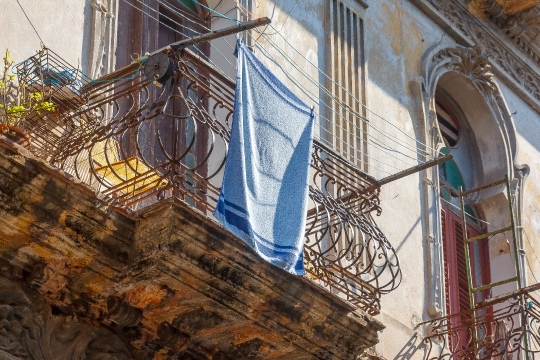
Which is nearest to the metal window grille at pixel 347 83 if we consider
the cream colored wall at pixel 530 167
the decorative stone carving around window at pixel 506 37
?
the decorative stone carving around window at pixel 506 37

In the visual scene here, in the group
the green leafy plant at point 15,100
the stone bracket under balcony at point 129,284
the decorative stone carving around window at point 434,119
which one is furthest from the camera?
the decorative stone carving around window at point 434,119

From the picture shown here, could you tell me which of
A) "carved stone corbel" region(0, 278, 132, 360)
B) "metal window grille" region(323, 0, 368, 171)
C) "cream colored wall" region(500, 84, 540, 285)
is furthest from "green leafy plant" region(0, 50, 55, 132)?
"cream colored wall" region(500, 84, 540, 285)

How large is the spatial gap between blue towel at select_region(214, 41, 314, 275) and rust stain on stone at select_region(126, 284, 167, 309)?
576mm

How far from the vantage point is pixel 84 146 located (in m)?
8.91

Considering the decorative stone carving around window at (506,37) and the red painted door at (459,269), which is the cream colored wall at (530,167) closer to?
the decorative stone carving around window at (506,37)

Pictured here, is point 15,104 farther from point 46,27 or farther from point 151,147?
point 151,147

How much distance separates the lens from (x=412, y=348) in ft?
38.2

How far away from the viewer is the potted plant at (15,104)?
8.46 metres

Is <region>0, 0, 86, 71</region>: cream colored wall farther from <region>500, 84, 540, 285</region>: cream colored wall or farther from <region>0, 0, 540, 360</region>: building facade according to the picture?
<region>500, 84, 540, 285</region>: cream colored wall

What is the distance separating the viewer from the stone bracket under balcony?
27.3ft

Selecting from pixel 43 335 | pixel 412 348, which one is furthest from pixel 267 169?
pixel 412 348

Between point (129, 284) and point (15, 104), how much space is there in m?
1.33

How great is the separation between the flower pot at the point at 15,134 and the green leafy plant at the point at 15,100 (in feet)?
0.34

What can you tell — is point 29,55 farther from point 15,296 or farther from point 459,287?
point 459,287
